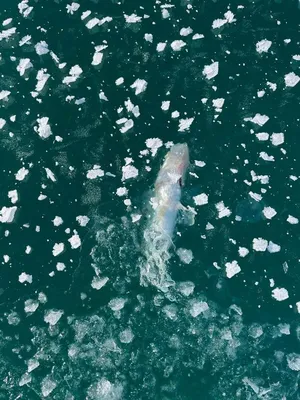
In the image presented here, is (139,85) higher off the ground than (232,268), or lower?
higher

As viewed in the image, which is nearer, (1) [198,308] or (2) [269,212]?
(1) [198,308]

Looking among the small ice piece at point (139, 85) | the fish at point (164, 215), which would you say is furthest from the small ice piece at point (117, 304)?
the small ice piece at point (139, 85)

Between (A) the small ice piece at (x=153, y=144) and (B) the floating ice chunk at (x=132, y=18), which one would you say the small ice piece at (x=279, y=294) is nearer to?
(A) the small ice piece at (x=153, y=144)

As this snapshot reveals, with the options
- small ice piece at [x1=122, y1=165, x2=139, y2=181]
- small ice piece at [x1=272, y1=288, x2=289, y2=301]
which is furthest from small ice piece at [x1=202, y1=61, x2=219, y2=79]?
small ice piece at [x1=272, y1=288, x2=289, y2=301]

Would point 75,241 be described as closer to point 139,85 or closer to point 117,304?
point 117,304

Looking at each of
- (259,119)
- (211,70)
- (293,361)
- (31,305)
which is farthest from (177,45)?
(293,361)

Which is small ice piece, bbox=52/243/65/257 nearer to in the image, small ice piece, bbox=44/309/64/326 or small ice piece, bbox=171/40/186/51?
small ice piece, bbox=44/309/64/326
